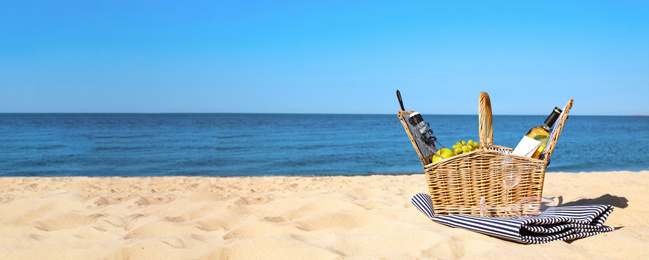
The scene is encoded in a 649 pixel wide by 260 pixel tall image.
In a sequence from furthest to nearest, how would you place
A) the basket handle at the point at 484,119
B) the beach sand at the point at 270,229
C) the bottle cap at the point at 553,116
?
the bottle cap at the point at 553,116 → the basket handle at the point at 484,119 → the beach sand at the point at 270,229

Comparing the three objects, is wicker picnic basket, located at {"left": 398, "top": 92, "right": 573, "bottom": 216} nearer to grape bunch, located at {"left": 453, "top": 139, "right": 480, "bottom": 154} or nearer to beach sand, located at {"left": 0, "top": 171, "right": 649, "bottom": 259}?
grape bunch, located at {"left": 453, "top": 139, "right": 480, "bottom": 154}

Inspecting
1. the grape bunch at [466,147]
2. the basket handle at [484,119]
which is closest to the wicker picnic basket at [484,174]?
the basket handle at [484,119]

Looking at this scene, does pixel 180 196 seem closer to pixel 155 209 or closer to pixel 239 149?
pixel 155 209

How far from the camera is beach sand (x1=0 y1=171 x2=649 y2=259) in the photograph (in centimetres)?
279

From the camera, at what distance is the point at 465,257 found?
8.64 feet

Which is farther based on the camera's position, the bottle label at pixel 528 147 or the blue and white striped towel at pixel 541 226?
the bottle label at pixel 528 147

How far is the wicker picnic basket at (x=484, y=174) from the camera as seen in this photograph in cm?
315

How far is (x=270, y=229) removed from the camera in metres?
3.55

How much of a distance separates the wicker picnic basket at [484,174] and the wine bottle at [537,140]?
6cm

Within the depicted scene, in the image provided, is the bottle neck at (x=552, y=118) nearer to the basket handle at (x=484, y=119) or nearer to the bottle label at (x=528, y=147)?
the bottle label at (x=528, y=147)

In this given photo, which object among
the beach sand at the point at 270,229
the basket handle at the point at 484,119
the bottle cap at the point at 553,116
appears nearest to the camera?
the beach sand at the point at 270,229

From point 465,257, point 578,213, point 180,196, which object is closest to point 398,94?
point 465,257

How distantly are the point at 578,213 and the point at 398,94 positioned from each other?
5.34 ft

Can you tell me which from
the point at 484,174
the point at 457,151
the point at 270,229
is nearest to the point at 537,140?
the point at 484,174
